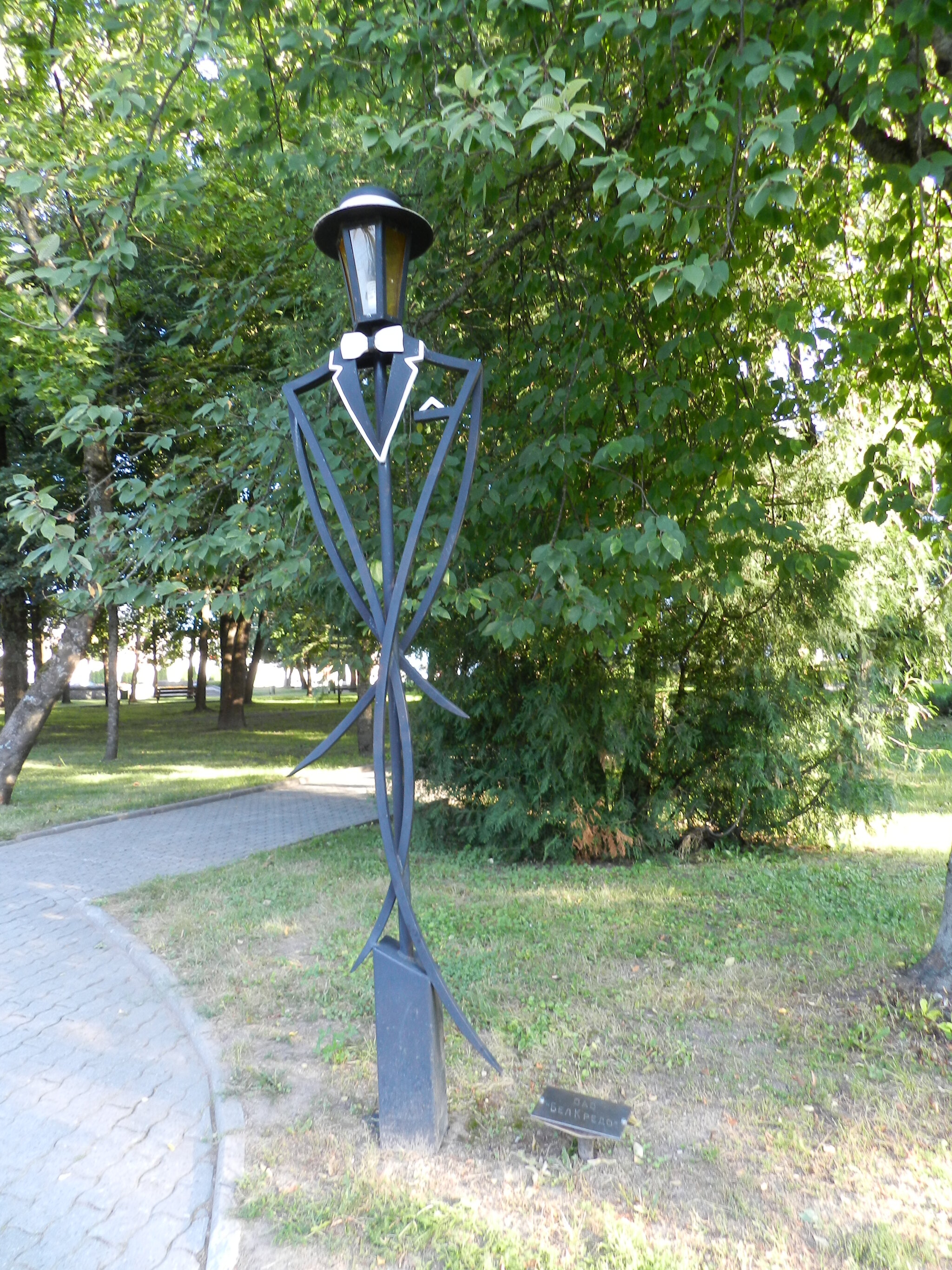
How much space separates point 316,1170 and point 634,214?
408cm

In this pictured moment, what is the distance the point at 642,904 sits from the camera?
6785mm

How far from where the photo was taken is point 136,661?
4812 centimetres

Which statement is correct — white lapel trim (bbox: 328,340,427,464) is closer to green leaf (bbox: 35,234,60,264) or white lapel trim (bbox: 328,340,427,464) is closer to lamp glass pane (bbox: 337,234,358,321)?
lamp glass pane (bbox: 337,234,358,321)

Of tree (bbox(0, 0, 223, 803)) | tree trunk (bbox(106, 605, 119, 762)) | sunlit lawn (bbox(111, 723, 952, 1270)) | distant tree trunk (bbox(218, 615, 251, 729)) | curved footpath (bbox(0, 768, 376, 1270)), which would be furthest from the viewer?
distant tree trunk (bbox(218, 615, 251, 729))

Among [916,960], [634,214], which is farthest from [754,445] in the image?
[916,960]

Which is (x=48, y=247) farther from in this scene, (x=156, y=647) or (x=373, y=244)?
(x=156, y=647)

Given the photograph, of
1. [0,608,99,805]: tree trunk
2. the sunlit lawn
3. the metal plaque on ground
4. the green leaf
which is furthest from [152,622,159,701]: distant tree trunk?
the metal plaque on ground

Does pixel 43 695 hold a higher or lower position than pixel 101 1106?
higher

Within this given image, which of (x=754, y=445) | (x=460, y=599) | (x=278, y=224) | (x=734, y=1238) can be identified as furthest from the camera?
(x=278, y=224)

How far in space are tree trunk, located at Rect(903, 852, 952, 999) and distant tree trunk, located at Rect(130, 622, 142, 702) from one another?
78.4ft

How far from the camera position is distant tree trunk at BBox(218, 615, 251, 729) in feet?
74.9

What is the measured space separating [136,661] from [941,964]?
4843cm

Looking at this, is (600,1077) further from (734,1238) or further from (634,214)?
(634,214)

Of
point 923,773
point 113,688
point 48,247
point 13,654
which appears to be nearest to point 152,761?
point 113,688
